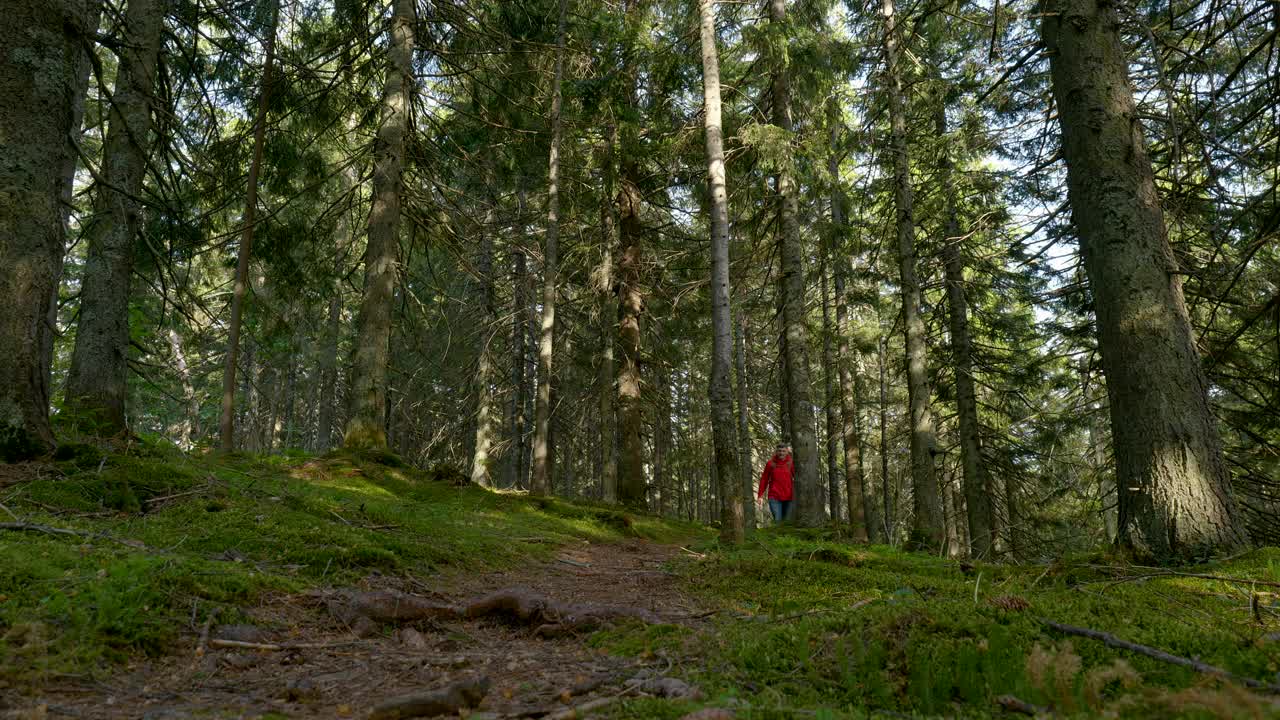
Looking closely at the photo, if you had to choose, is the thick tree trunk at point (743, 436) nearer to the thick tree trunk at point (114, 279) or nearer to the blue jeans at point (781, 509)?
the blue jeans at point (781, 509)

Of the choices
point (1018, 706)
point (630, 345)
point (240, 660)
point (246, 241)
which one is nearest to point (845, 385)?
point (630, 345)

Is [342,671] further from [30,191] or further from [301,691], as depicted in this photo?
[30,191]

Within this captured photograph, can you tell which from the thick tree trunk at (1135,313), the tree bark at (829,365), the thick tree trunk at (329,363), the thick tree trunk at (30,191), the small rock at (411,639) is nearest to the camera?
the small rock at (411,639)

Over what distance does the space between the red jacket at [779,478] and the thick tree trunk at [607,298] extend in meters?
3.71

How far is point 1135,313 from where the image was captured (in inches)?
194

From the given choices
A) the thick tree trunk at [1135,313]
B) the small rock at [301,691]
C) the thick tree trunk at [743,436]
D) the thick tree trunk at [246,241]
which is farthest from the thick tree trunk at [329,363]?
the thick tree trunk at [1135,313]

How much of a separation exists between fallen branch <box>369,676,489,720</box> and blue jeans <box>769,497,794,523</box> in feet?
40.4

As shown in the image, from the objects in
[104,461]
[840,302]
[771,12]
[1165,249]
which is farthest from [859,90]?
[104,461]

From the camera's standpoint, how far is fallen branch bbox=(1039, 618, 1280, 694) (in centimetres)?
171

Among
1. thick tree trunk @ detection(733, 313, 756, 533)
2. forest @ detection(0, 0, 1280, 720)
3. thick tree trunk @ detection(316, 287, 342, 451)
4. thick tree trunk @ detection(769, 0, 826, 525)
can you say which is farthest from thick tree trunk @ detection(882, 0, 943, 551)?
thick tree trunk @ detection(316, 287, 342, 451)

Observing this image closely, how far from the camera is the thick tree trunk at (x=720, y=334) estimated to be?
283 inches

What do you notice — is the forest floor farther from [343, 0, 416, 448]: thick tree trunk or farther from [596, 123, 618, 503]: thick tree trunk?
[596, 123, 618, 503]: thick tree trunk

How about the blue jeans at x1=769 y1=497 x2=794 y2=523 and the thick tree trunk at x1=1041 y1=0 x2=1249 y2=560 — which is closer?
the thick tree trunk at x1=1041 y1=0 x2=1249 y2=560

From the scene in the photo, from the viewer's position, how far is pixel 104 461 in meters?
5.03
